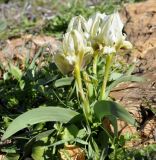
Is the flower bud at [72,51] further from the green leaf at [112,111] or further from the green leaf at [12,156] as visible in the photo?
the green leaf at [12,156]

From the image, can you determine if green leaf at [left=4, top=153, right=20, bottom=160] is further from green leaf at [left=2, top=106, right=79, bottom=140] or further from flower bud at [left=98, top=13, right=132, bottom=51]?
flower bud at [left=98, top=13, right=132, bottom=51]

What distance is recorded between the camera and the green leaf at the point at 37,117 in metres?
2.33

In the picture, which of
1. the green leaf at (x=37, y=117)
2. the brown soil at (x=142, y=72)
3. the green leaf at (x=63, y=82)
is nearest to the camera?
the green leaf at (x=37, y=117)

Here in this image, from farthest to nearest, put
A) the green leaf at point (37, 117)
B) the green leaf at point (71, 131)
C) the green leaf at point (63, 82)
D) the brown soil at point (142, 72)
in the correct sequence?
1. the green leaf at point (63, 82)
2. the brown soil at point (142, 72)
3. the green leaf at point (71, 131)
4. the green leaf at point (37, 117)

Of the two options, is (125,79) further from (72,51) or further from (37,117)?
(37,117)

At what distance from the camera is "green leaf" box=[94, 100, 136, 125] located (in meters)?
2.21

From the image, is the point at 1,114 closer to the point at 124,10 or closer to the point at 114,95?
the point at 114,95

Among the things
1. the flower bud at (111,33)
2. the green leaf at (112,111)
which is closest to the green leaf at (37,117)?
the green leaf at (112,111)

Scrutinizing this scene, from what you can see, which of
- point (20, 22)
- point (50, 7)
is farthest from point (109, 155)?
point (50, 7)

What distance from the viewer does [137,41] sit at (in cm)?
360

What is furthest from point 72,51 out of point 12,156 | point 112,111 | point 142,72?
point 142,72

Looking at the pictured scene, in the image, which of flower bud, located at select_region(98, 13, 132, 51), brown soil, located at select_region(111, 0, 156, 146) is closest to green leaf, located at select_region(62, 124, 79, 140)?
brown soil, located at select_region(111, 0, 156, 146)

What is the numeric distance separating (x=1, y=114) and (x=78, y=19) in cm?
80

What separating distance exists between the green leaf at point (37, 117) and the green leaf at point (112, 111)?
0.17 m
